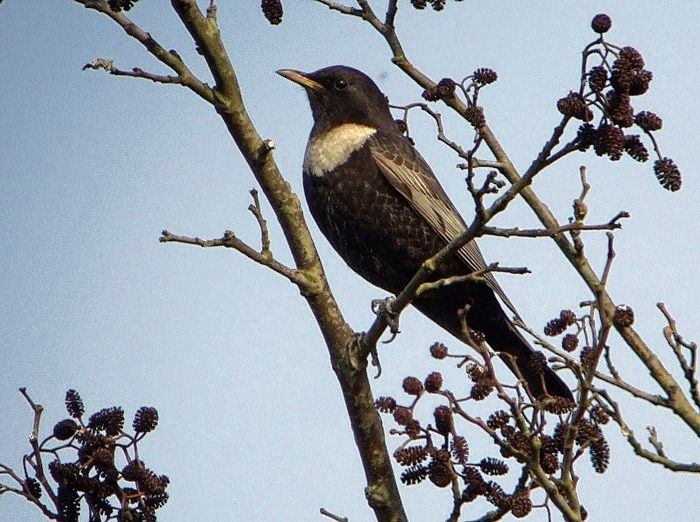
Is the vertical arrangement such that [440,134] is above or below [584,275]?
above

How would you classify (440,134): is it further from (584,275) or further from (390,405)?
(390,405)

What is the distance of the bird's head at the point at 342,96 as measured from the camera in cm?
583

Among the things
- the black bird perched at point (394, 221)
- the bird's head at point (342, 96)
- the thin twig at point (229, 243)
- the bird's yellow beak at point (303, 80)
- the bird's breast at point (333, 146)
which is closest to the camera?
the thin twig at point (229, 243)

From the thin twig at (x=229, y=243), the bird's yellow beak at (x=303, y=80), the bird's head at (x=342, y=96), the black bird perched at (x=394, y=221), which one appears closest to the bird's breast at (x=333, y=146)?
the black bird perched at (x=394, y=221)

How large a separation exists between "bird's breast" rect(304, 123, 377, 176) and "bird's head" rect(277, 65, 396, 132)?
12 cm

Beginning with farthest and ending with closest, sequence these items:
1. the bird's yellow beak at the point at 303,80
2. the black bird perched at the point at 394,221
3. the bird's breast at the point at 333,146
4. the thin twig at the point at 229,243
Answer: the bird's yellow beak at the point at 303,80 → the bird's breast at the point at 333,146 → the black bird perched at the point at 394,221 → the thin twig at the point at 229,243

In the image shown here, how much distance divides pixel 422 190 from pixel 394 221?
305 mm

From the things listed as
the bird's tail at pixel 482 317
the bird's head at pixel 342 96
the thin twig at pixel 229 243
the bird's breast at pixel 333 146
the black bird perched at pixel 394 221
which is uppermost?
the bird's head at pixel 342 96

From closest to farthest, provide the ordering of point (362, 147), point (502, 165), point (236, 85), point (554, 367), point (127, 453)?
point (127, 453) → point (554, 367) → point (236, 85) → point (502, 165) → point (362, 147)

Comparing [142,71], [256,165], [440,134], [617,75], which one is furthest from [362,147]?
[617,75]

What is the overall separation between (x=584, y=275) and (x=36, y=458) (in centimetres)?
194

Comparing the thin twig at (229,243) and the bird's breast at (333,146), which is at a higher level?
the bird's breast at (333,146)

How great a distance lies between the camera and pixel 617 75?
9.71 feet

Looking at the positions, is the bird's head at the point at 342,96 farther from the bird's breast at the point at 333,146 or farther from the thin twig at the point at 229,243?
the thin twig at the point at 229,243
